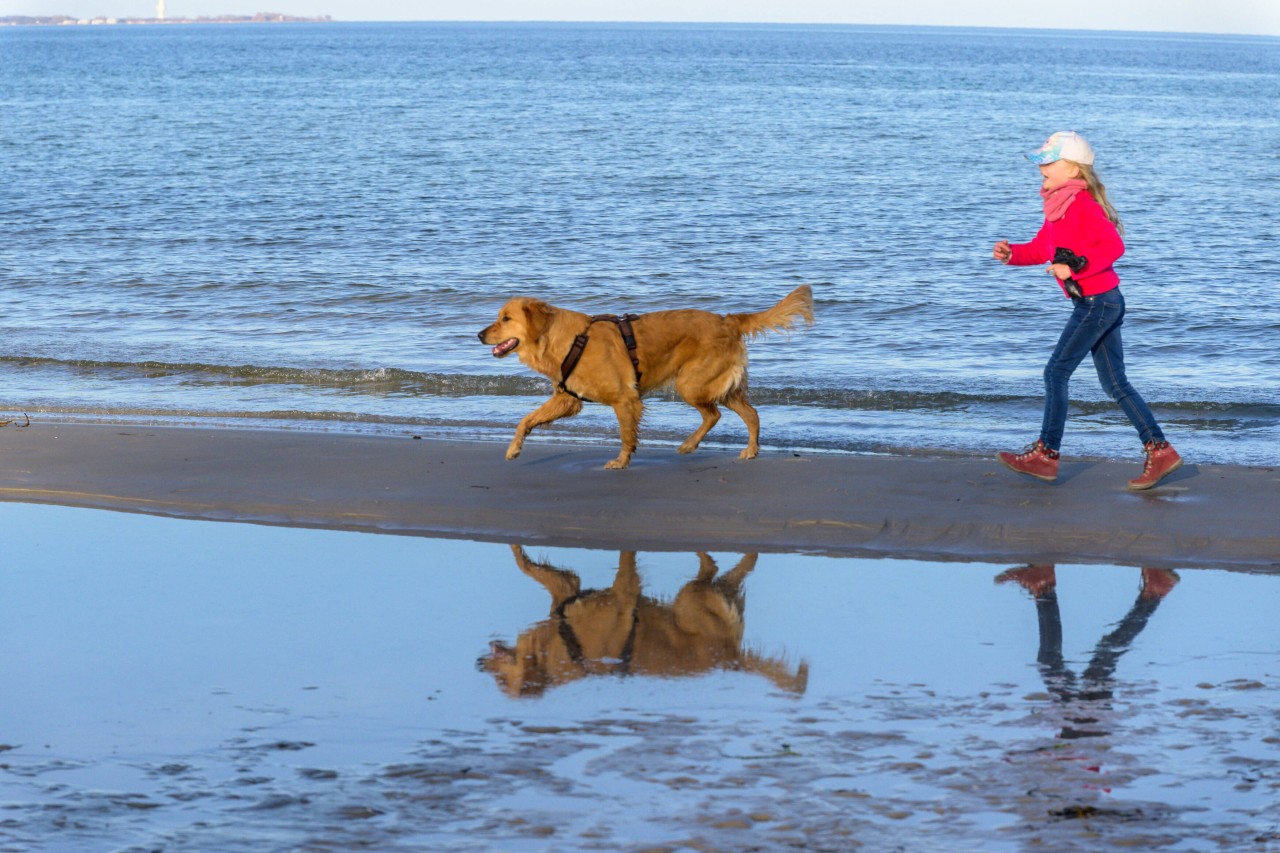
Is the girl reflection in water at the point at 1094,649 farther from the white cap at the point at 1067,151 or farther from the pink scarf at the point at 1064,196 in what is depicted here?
the white cap at the point at 1067,151

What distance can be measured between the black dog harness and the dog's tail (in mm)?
604

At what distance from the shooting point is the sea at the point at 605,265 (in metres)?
11.8

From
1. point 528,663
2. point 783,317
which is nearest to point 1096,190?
point 783,317

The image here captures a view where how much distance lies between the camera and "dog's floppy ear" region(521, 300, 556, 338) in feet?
27.2

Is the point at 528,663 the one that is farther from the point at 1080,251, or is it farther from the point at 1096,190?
the point at 1096,190

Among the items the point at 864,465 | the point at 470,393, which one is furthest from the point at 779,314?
the point at 470,393

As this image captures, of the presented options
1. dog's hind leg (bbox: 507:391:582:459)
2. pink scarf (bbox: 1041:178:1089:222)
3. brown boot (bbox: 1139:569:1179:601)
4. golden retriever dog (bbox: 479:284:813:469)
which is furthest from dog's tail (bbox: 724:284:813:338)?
brown boot (bbox: 1139:569:1179:601)

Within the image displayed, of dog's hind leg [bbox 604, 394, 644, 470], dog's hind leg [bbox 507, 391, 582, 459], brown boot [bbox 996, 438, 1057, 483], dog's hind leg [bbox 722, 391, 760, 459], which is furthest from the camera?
dog's hind leg [bbox 722, 391, 760, 459]

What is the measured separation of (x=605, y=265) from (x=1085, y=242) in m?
14.0

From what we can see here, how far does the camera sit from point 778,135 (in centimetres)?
4419

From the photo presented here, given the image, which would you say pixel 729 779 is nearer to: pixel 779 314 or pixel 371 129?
pixel 779 314

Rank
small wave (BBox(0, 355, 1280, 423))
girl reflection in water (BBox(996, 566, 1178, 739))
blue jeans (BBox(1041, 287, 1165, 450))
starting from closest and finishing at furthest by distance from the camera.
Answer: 1. girl reflection in water (BBox(996, 566, 1178, 739))
2. blue jeans (BBox(1041, 287, 1165, 450))
3. small wave (BBox(0, 355, 1280, 423))

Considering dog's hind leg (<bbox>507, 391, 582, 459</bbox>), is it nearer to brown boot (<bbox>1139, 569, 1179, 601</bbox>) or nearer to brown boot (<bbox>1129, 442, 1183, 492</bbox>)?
brown boot (<bbox>1129, 442, 1183, 492</bbox>)

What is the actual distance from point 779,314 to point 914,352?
6317 millimetres
